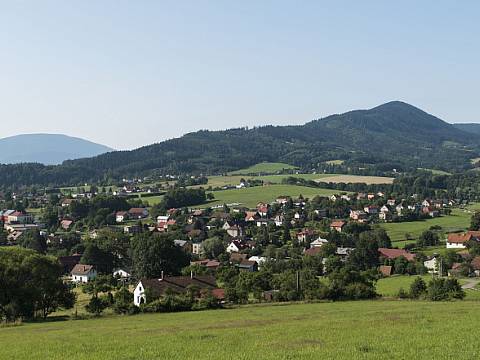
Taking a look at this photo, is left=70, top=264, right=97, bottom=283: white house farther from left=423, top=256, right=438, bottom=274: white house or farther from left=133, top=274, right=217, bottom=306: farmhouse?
left=423, top=256, right=438, bottom=274: white house

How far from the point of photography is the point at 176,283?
43.3m

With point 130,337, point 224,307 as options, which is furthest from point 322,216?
point 130,337

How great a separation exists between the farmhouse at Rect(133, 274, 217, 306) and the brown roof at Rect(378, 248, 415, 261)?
939 inches

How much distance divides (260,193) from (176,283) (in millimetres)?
89880

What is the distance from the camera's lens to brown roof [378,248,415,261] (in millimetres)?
61666

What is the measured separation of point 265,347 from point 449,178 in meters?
145

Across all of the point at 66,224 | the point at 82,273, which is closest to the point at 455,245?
the point at 82,273

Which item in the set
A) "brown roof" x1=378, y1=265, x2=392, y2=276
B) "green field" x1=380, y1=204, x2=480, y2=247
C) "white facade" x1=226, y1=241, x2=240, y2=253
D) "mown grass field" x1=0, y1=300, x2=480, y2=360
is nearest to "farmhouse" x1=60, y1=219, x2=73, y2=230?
"white facade" x1=226, y1=241, x2=240, y2=253

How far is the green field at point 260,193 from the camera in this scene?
122625 millimetres

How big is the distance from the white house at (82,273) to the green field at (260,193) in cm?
5611

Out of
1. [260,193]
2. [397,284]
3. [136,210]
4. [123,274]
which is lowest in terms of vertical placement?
[123,274]

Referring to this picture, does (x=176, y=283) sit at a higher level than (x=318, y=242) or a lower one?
higher

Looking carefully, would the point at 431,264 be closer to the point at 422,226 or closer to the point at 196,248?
the point at 422,226

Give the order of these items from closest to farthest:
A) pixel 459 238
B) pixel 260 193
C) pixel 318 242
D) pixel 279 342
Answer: pixel 279 342, pixel 459 238, pixel 318 242, pixel 260 193
